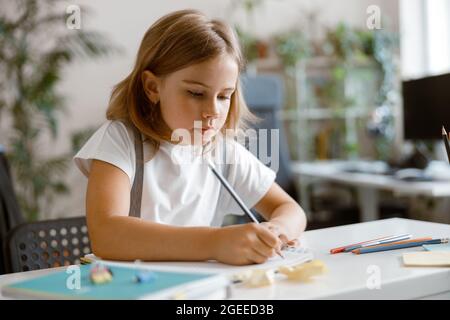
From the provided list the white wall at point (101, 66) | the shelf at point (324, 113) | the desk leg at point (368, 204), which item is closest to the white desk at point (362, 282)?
the desk leg at point (368, 204)

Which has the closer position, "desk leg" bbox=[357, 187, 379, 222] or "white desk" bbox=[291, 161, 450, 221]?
"white desk" bbox=[291, 161, 450, 221]

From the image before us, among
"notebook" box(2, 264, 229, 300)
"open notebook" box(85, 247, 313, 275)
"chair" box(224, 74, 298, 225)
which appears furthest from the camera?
"chair" box(224, 74, 298, 225)

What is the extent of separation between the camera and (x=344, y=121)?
13.7ft

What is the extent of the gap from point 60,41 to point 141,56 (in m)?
2.24

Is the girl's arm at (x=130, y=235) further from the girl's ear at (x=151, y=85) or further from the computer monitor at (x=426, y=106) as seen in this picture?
the computer monitor at (x=426, y=106)

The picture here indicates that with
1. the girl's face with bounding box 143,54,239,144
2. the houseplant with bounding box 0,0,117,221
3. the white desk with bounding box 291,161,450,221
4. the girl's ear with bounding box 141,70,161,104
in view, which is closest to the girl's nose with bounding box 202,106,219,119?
the girl's face with bounding box 143,54,239,144

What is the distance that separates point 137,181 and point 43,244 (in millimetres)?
231

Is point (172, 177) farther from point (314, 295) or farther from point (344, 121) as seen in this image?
point (344, 121)

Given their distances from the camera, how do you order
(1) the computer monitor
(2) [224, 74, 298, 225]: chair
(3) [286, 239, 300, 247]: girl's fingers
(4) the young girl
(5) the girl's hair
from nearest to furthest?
(4) the young girl, (3) [286, 239, 300, 247]: girl's fingers, (5) the girl's hair, (1) the computer monitor, (2) [224, 74, 298, 225]: chair

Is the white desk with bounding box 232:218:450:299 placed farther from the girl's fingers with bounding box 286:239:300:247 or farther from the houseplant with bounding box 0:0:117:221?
the houseplant with bounding box 0:0:117:221

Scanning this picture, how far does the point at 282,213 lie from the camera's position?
113 centimetres

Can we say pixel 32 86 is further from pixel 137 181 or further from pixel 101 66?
pixel 137 181

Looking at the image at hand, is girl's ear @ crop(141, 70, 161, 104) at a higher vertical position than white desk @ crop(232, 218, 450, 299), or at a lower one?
higher

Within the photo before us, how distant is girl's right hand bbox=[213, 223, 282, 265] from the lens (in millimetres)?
773
